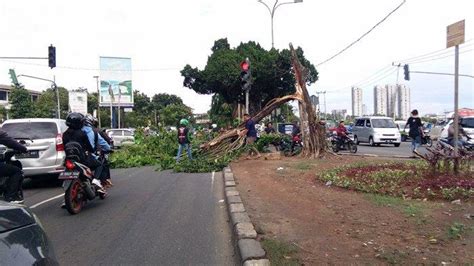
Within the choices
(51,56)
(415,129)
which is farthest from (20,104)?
(415,129)

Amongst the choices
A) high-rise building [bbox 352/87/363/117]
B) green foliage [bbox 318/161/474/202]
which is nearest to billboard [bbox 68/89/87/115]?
green foliage [bbox 318/161/474/202]

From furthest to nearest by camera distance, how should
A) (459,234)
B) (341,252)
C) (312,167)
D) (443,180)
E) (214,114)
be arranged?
1. (214,114)
2. (312,167)
3. (443,180)
4. (459,234)
5. (341,252)

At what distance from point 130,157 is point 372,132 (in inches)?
631

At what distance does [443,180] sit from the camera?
8312 millimetres

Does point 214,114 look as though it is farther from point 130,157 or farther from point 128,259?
point 128,259

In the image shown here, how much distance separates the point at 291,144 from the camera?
64.5 ft

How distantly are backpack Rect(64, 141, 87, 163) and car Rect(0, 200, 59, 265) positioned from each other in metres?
5.53

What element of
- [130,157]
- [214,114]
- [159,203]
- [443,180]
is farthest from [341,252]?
[214,114]

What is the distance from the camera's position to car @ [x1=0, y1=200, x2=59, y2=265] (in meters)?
2.28

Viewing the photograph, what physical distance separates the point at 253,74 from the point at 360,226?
3586 cm

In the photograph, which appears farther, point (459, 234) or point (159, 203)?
point (159, 203)

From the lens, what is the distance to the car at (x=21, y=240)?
228cm

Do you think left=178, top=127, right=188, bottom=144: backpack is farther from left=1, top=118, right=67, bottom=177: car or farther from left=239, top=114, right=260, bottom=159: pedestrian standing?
left=1, top=118, right=67, bottom=177: car

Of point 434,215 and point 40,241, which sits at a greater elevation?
point 40,241
